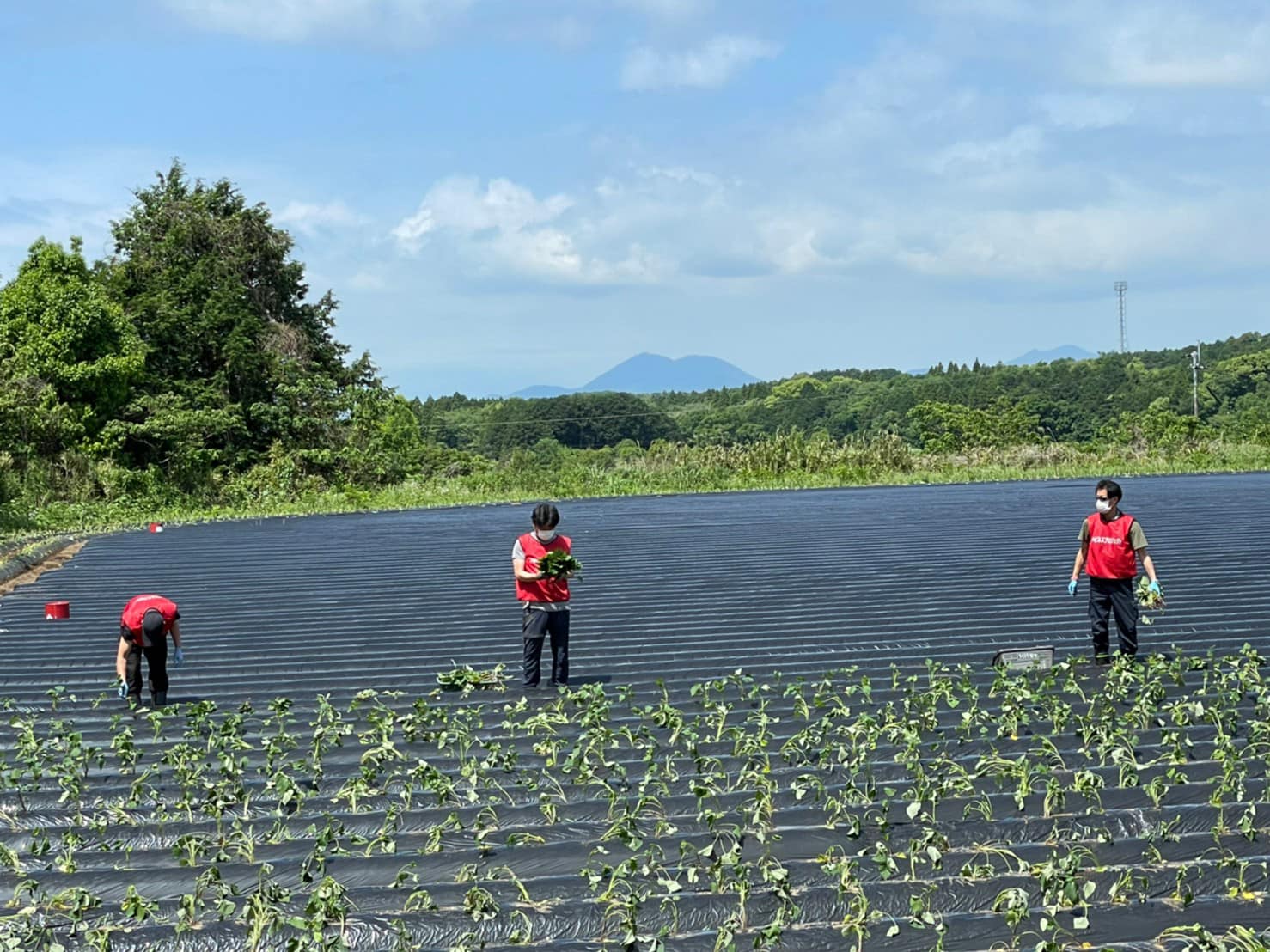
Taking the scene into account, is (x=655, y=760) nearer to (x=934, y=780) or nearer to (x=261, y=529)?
(x=934, y=780)

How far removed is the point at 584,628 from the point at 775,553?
491 centimetres

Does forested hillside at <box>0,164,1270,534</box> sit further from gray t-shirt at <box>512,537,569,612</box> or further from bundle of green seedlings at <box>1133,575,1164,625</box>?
bundle of green seedlings at <box>1133,575,1164,625</box>

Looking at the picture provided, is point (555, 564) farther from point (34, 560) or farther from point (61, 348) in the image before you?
point (61, 348)

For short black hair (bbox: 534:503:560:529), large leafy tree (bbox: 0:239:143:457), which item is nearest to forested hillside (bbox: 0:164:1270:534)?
large leafy tree (bbox: 0:239:143:457)

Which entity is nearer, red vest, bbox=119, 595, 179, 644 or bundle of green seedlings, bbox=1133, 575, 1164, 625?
red vest, bbox=119, 595, 179, 644

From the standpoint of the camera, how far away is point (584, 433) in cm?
6662

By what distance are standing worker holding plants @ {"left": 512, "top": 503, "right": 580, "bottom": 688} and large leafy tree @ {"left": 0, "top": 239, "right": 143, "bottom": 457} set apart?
20.3 m

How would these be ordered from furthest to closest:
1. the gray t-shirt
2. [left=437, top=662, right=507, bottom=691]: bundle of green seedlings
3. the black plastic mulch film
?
[left=437, top=662, right=507, bottom=691]: bundle of green seedlings → the gray t-shirt → the black plastic mulch film

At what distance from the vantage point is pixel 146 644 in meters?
7.67

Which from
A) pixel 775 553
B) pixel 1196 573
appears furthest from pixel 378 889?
pixel 775 553

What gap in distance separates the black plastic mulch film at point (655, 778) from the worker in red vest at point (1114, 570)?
1.23 feet

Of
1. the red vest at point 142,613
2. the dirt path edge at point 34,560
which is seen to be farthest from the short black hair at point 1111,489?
the dirt path edge at point 34,560

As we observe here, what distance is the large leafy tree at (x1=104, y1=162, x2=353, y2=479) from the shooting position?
29469 millimetres

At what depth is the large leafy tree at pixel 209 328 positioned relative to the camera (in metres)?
29.5
